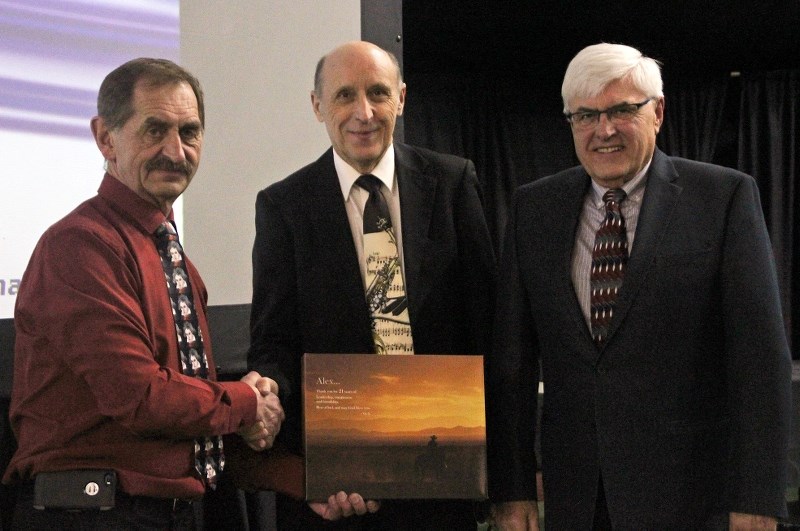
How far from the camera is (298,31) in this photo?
335 cm

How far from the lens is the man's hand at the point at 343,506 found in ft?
6.73

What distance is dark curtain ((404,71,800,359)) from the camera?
266 inches

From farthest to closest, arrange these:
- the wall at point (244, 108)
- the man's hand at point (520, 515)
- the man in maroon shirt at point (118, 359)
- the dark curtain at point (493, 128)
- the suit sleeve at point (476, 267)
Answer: the dark curtain at point (493, 128), the wall at point (244, 108), the suit sleeve at point (476, 267), the man's hand at point (520, 515), the man in maroon shirt at point (118, 359)

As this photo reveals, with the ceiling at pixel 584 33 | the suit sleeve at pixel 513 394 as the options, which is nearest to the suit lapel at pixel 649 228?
the suit sleeve at pixel 513 394

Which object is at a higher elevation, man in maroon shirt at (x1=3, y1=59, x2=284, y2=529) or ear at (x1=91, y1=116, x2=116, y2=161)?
ear at (x1=91, y1=116, x2=116, y2=161)

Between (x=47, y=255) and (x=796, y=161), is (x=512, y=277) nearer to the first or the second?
(x=47, y=255)

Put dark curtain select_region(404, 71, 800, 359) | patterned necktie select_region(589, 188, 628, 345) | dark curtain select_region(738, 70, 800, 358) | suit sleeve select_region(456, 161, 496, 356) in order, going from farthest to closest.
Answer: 1. dark curtain select_region(738, 70, 800, 358)
2. dark curtain select_region(404, 71, 800, 359)
3. suit sleeve select_region(456, 161, 496, 356)
4. patterned necktie select_region(589, 188, 628, 345)

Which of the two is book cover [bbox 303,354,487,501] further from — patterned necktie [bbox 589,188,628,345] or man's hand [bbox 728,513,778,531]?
man's hand [bbox 728,513,778,531]

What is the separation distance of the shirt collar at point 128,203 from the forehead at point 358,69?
533mm

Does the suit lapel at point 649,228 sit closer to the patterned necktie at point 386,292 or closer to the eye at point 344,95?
the patterned necktie at point 386,292

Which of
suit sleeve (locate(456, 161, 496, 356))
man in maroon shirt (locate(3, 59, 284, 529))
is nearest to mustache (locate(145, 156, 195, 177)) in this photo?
man in maroon shirt (locate(3, 59, 284, 529))

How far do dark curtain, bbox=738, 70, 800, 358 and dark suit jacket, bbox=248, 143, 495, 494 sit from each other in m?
5.30

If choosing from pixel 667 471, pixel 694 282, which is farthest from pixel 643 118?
pixel 667 471

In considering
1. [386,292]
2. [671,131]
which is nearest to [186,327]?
[386,292]
